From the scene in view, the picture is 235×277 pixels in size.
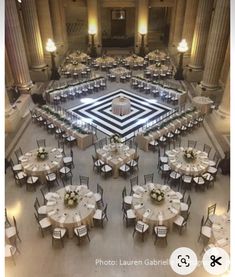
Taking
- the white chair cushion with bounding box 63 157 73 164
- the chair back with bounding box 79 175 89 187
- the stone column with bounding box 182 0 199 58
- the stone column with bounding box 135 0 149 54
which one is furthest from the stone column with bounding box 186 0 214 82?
the chair back with bounding box 79 175 89 187

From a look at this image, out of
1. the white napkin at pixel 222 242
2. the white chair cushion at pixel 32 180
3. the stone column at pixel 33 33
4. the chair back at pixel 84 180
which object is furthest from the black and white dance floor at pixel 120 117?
the white napkin at pixel 222 242

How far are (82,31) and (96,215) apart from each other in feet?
74.3

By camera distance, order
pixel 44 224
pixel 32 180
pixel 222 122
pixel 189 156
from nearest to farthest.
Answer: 1. pixel 44 224
2. pixel 32 180
3. pixel 189 156
4. pixel 222 122

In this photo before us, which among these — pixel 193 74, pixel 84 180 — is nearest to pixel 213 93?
pixel 193 74

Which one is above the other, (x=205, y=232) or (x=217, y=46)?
(x=217, y=46)

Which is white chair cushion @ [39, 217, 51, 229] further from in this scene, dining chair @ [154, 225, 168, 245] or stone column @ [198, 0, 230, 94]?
stone column @ [198, 0, 230, 94]

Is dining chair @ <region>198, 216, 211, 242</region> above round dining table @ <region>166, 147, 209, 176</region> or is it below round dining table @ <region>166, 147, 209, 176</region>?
below

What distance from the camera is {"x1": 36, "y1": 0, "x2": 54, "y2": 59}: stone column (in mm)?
18828

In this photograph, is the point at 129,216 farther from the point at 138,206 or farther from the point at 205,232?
the point at 205,232

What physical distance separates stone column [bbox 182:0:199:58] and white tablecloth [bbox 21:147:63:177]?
1359 cm

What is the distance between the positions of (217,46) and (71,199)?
1083 centimetres

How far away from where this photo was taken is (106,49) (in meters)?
24.8

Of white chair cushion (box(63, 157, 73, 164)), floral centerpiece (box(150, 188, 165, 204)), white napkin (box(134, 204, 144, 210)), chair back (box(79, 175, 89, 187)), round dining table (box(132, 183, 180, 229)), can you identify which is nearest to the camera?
round dining table (box(132, 183, 180, 229))

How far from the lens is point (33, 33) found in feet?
58.2
